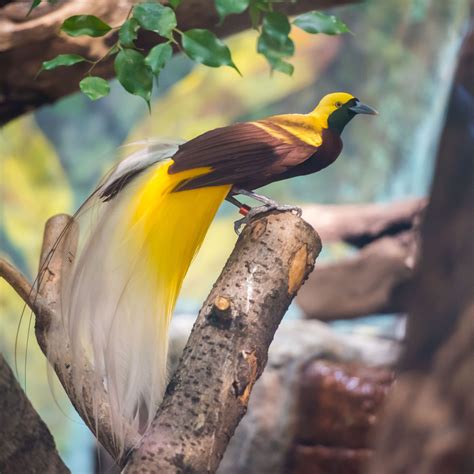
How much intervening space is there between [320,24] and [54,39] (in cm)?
52

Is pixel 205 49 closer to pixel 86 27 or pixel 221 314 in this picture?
pixel 86 27

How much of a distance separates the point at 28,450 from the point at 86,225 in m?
0.34

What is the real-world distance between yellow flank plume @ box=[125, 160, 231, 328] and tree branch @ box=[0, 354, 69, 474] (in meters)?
0.25

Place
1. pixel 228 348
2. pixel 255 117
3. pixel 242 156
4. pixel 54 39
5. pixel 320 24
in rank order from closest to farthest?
pixel 228 348 < pixel 242 156 < pixel 320 24 < pixel 54 39 < pixel 255 117

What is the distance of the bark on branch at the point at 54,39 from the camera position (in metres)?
1.36

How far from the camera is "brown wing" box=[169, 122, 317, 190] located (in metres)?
1.04

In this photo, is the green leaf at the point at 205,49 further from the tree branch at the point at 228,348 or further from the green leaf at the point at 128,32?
the tree branch at the point at 228,348

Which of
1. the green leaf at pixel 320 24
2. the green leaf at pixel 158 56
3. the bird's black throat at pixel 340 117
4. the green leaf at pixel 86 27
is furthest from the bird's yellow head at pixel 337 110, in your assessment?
the green leaf at pixel 86 27

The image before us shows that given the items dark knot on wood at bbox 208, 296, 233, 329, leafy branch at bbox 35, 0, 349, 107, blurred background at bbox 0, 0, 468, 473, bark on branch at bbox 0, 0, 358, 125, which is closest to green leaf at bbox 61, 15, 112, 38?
leafy branch at bbox 35, 0, 349, 107

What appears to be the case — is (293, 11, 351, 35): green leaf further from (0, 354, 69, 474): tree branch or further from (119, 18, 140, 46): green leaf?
(0, 354, 69, 474): tree branch

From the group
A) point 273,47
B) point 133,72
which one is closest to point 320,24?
point 273,47

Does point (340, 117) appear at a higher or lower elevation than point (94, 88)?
lower

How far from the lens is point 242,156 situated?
104 cm

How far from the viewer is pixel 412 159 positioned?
2443mm
